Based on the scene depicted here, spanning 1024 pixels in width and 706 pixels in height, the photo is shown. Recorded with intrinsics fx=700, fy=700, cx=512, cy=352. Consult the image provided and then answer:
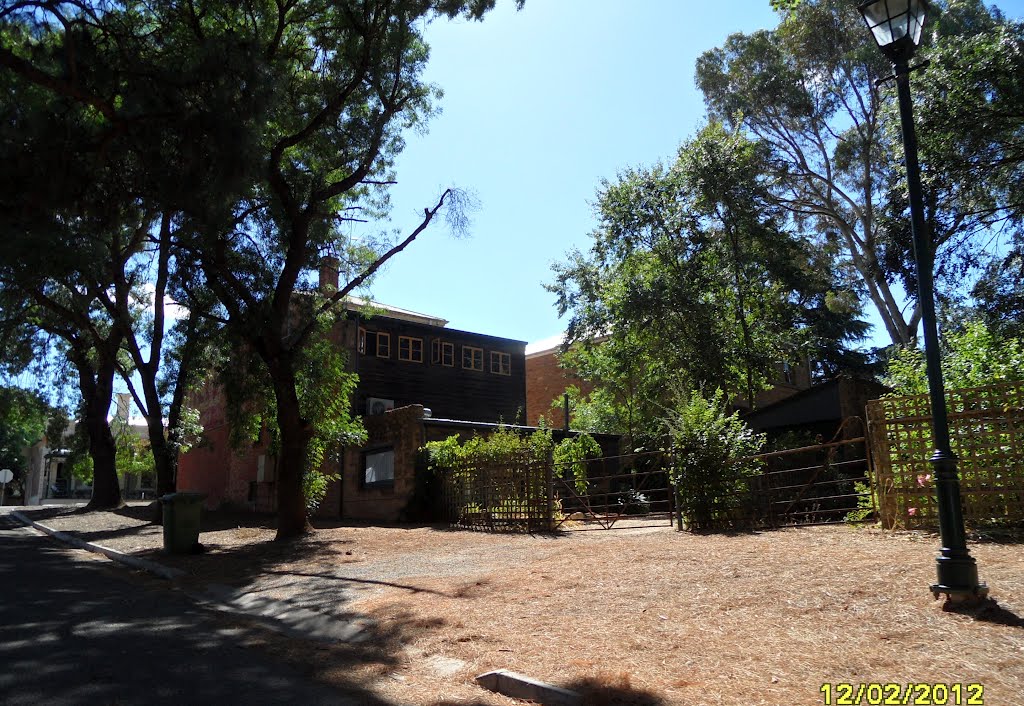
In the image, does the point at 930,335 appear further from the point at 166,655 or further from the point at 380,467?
the point at 380,467

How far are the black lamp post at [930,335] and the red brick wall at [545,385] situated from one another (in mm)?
32996

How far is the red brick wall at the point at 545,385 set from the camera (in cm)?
4038

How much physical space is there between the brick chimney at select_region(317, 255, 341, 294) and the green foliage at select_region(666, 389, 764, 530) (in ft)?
31.3

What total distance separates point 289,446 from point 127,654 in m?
9.03

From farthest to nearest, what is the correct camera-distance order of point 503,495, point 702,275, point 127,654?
point 702,275 < point 503,495 < point 127,654

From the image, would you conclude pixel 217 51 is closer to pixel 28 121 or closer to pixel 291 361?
pixel 28 121

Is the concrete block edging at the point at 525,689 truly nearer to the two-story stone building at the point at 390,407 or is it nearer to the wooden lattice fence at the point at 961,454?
the wooden lattice fence at the point at 961,454

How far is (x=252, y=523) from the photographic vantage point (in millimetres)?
21719

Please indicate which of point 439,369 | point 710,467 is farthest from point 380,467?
point 710,467

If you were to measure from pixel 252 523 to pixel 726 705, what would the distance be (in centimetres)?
1992

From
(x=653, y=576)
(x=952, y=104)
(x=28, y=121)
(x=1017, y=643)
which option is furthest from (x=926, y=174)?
(x=28, y=121)

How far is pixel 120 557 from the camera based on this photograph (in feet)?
46.1

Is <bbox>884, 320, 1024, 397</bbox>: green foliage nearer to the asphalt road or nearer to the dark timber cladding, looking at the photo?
the asphalt road

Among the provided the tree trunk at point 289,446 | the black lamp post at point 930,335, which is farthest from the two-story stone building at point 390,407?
the black lamp post at point 930,335
